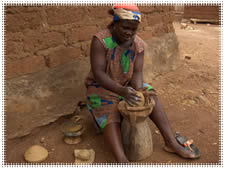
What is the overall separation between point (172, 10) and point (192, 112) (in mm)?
2118

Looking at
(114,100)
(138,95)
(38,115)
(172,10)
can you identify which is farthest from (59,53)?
(172,10)

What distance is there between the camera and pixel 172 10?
442 centimetres

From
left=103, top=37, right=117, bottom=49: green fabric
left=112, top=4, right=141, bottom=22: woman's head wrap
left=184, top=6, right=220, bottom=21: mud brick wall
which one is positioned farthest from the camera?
left=184, top=6, right=220, bottom=21: mud brick wall

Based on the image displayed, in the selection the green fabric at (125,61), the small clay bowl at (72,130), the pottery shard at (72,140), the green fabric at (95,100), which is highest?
the green fabric at (125,61)

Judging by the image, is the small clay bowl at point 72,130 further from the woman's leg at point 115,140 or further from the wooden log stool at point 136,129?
the wooden log stool at point 136,129

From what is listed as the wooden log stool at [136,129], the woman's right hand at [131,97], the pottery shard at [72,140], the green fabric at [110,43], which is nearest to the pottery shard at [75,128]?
the pottery shard at [72,140]

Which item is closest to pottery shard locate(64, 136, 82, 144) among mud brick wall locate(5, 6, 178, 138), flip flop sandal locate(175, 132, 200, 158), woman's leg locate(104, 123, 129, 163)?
mud brick wall locate(5, 6, 178, 138)

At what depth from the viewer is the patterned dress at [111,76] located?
2359 mm

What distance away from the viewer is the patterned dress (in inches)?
92.9

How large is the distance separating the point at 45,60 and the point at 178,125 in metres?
1.89

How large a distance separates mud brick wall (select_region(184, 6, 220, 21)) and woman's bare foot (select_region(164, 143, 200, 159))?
1178cm

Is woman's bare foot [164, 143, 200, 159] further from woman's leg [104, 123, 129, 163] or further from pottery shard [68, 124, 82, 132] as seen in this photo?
pottery shard [68, 124, 82, 132]

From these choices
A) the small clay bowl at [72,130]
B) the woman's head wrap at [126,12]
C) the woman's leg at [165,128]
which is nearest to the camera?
the woman's head wrap at [126,12]

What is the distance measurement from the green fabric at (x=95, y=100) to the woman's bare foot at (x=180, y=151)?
88cm
